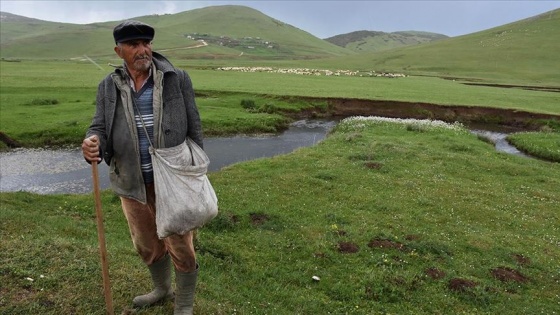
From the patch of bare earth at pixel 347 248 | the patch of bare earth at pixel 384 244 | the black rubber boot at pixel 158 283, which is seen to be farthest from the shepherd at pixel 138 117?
the patch of bare earth at pixel 384 244

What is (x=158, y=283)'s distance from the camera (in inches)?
303

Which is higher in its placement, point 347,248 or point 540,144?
point 540,144

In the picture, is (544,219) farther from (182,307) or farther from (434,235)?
(182,307)

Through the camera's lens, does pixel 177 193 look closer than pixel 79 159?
Yes

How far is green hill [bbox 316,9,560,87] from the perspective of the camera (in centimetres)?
10006

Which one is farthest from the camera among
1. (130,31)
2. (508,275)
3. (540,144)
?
(540,144)

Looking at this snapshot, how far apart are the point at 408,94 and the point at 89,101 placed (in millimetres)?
37585

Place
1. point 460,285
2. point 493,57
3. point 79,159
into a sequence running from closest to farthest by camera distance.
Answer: point 460,285 < point 79,159 < point 493,57

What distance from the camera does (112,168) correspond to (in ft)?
21.8

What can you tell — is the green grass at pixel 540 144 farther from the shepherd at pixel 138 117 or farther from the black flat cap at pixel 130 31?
the black flat cap at pixel 130 31

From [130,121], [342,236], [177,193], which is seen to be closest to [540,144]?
[342,236]

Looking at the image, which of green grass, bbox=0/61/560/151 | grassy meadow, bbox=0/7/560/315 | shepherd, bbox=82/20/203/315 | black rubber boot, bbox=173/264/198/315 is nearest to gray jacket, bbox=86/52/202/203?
shepherd, bbox=82/20/203/315

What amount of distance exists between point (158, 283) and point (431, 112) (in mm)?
42773

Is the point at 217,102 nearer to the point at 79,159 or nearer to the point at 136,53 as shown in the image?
the point at 79,159
